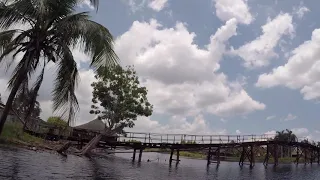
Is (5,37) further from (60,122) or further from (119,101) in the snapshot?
(119,101)

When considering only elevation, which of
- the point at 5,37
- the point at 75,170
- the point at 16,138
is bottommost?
the point at 75,170

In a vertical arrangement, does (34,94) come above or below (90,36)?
below

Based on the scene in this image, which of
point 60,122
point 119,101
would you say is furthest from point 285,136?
point 60,122

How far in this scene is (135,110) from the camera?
48531 mm

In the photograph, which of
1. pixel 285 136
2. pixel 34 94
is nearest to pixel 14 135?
pixel 34 94

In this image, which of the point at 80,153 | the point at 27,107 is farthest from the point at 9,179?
the point at 80,153

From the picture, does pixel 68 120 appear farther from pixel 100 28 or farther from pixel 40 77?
pixel 100 28

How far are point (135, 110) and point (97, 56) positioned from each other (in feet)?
120

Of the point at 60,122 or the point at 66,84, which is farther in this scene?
the point at 60,122

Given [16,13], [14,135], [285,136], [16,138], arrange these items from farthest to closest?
[285,136]
[14,135]
[16,138]
[16,13]

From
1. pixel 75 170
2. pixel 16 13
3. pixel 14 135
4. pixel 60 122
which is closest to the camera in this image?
pixel 16 13

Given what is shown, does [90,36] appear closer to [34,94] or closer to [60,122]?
[34,94]

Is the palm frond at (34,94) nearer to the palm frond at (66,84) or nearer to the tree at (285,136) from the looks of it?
the palm frond at (66,84)

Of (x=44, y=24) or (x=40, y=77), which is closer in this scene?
(x=44, y=24)
